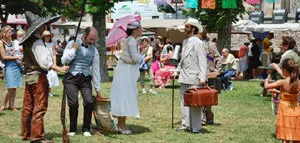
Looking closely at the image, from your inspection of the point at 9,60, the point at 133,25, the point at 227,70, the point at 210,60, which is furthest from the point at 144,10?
the point at 133,25

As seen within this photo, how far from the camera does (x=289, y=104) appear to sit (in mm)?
7746

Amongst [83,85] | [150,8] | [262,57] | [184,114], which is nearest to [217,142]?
[184,114]

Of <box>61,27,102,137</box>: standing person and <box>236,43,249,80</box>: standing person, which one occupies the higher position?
<box>61,27,102,137</box>: standing person

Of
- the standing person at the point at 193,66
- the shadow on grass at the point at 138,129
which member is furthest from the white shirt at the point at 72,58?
the standing person at the point at 193,66

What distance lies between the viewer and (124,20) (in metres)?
9.45

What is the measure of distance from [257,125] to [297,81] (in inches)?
115

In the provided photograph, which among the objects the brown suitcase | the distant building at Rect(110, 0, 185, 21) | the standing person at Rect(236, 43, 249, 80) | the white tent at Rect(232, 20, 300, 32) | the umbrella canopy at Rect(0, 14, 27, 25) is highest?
the distant building at Rect(110, 0, 185, 21)

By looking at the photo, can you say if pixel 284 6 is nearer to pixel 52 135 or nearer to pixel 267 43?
pixel 267 43

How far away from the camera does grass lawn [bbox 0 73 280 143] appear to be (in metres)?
8.94

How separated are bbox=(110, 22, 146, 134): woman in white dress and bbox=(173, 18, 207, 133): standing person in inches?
30.2

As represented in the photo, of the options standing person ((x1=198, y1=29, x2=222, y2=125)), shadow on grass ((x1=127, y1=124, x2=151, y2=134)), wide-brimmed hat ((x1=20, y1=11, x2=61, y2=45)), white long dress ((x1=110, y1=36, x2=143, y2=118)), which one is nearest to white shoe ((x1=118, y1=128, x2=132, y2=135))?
shadow on grass ((x1=127, y1=124, x2=151, y2=134))

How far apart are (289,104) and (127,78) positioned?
2.73m

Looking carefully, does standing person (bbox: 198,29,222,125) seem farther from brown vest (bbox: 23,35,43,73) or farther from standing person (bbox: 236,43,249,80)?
standing person (bbox: 236,43,249,80)

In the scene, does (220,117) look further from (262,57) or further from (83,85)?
(262,57)
